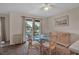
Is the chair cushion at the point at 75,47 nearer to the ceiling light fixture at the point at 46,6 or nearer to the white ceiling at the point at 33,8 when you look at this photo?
the white ceiling at the point at 33,8

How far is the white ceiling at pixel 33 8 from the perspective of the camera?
5.60ft

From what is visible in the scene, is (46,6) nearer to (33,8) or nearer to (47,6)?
(47,6)

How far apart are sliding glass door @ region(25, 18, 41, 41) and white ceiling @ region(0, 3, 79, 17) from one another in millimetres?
156

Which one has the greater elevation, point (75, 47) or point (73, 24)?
point (73, 24)

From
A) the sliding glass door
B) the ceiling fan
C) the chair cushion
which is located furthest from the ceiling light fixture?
the chair cushion

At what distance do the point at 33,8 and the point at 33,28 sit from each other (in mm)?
379

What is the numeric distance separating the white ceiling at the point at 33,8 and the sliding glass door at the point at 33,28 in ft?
0.51

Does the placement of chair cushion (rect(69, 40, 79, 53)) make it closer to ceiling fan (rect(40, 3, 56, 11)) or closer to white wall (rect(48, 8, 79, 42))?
white wall (rect(48, 8, 79, 42))

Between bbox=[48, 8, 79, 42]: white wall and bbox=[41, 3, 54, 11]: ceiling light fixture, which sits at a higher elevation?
bbox=[41, 3, 54, 11]: ceiling light fixture

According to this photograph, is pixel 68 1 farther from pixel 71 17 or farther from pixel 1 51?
pixel 1 51

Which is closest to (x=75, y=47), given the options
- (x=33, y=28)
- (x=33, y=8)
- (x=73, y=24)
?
(x=73, y=24)

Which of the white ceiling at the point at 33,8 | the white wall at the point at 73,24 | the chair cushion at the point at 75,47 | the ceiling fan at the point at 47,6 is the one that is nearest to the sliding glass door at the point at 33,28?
the white ceiling at the point at 33,8

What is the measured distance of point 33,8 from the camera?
177 cm

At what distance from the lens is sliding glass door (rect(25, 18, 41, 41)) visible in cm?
189
